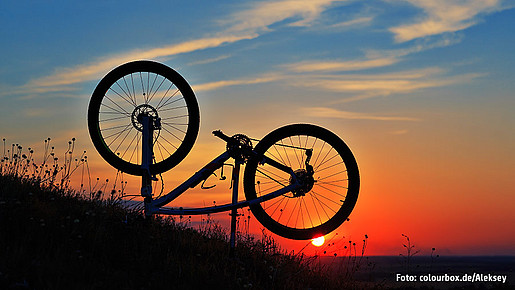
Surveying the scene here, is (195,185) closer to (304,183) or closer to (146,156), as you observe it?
(146,156)

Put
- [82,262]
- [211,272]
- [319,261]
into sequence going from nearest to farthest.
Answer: [82,262], [211,272], [319,261]

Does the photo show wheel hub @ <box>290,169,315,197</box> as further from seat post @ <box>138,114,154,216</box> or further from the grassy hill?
seat post @ <box>138,114,154,216</box>

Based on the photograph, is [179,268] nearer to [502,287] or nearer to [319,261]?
[319,261]

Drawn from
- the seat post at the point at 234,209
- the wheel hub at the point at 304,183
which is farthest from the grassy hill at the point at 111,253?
the wheel hub at the point at 304,183

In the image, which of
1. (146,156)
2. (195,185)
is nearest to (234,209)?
(195,185)

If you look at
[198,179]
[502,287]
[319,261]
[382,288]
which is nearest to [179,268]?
[198,179]

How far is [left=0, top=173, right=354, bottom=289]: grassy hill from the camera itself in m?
6.98

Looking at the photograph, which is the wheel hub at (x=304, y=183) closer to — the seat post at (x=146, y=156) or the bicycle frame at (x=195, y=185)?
the bicycle frame at (x=195, y=185)

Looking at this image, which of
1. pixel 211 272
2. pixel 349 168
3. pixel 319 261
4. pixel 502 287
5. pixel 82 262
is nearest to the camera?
pixel 82 262

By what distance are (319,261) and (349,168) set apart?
1.83 metres

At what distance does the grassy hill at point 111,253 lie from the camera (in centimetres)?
698

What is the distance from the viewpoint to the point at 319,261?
9.61 m

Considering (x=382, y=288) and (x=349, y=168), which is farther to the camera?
(x=382, y=288)

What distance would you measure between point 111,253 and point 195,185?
1878mm
